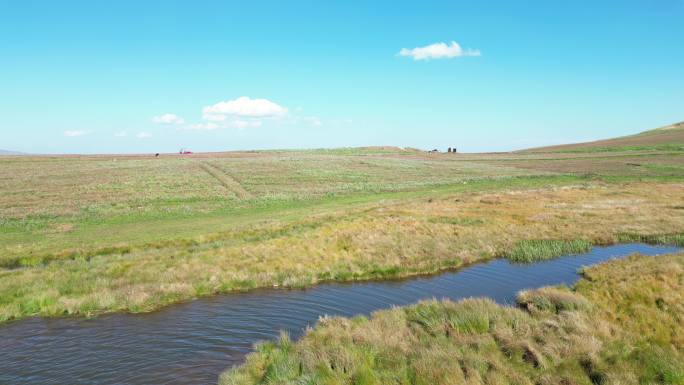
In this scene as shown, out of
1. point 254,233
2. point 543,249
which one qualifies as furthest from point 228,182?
point 543,249

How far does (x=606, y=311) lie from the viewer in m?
15.1

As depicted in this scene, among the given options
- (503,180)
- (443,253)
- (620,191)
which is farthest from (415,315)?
(503,180)

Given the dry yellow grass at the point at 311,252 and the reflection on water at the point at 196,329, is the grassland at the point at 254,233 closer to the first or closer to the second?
the dry yellow grass at the point at 311,252

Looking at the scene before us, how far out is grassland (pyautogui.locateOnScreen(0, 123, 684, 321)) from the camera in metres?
20.4

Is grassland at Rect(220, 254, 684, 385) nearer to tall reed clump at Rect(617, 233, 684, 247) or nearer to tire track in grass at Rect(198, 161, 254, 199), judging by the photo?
tall reed clump at Rect(617, 233, 684, 247)

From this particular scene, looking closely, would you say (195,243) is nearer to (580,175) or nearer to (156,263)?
(156,263)

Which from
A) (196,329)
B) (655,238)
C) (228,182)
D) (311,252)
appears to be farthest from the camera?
(228,182)

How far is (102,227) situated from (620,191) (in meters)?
55.9

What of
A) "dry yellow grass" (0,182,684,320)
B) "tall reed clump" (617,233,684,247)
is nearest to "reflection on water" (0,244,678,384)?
"dry yellow grass" (0,182,684,320)

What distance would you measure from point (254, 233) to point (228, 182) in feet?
128

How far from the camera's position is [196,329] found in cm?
1555

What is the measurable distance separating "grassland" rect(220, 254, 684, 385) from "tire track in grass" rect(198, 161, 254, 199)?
4179cm

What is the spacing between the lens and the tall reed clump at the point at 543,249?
25.4 meters

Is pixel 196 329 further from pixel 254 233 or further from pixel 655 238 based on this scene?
pixel 655 238
